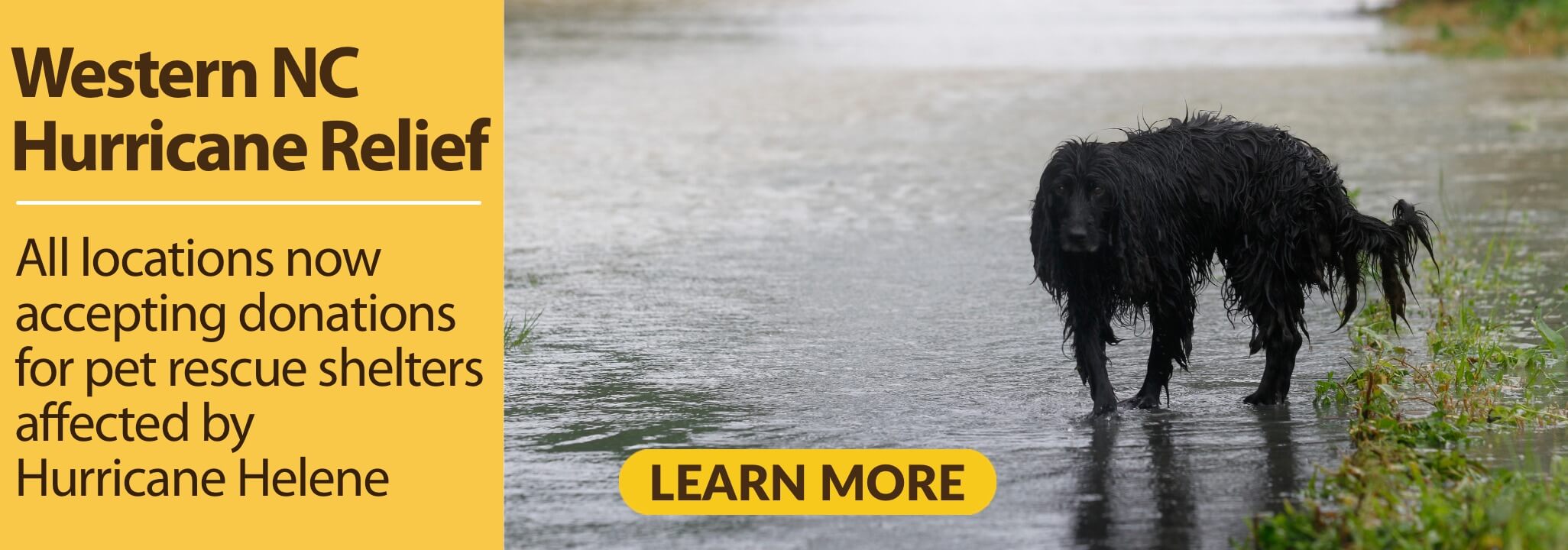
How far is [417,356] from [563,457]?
0.76 m

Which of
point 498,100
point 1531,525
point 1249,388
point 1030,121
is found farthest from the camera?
point 1030,121

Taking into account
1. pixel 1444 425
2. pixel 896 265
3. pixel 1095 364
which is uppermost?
pixel 896 265

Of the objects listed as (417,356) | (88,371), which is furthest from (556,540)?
(88,371)

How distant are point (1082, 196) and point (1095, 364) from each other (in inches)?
24.4

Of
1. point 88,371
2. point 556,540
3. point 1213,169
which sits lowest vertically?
point 556,540

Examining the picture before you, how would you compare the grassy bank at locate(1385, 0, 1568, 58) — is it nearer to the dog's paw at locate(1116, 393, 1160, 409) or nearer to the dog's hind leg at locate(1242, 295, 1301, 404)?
the dog's hind leg at locate(1242, 295, 1301, 404)

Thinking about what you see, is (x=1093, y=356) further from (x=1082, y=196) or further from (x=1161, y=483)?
(x=1161, y=483)

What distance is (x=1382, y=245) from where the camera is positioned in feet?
21.5

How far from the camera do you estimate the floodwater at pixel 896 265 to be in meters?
5.61

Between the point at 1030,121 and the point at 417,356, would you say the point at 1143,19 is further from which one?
the point at 417,356

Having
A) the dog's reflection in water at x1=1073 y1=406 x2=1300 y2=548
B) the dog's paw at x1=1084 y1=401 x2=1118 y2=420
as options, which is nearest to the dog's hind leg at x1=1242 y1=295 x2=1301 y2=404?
the dog's reflection in water at x1=1073 y1=406 x2=1300 y2=548

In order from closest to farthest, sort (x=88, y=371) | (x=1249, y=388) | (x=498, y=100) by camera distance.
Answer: (x=88, y=371), (x=1249, y=388), (x=498, y=100)

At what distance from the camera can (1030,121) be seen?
1705 cm

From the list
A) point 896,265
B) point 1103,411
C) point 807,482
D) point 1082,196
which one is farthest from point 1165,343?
point 896,265
